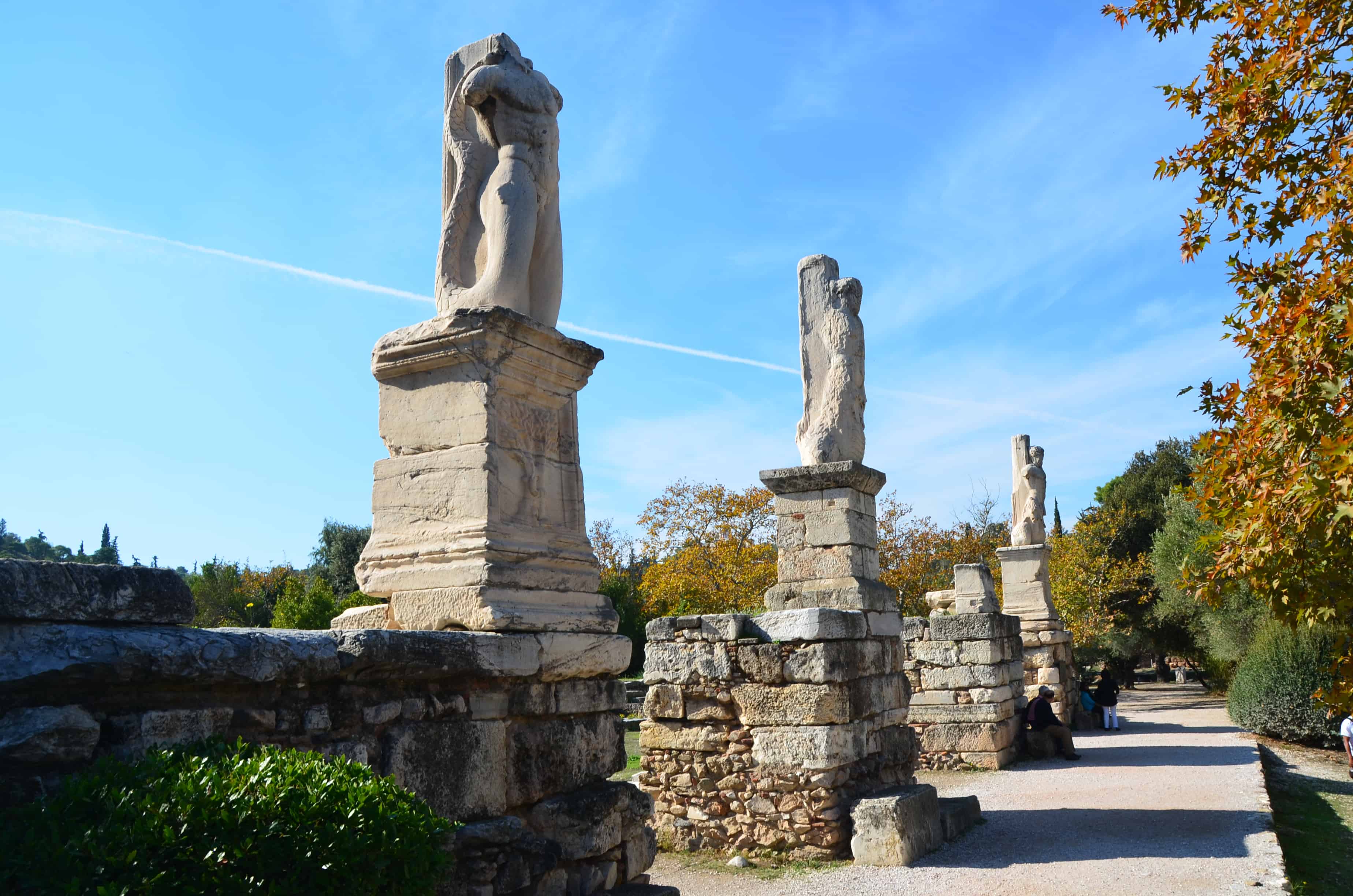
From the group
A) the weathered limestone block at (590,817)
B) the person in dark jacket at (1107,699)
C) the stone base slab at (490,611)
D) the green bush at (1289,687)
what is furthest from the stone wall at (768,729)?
the green bush at (1289,687)

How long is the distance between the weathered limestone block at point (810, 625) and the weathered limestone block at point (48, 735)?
5374mm

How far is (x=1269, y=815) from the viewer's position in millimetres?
8141

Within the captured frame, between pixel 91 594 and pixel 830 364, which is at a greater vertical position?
pixel 830 364

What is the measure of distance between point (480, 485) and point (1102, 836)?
20.2ft

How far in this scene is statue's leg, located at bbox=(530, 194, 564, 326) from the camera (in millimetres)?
4699

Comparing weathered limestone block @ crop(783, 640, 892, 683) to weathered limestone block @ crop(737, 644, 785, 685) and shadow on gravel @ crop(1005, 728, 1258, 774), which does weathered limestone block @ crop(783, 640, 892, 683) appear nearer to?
weathered limestone block @ crop(737, 644, 785, 685)

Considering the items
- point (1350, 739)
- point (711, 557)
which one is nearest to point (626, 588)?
point (711, 557)

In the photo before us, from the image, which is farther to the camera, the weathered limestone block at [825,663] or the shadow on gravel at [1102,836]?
the weathered limestone block at [825,663]

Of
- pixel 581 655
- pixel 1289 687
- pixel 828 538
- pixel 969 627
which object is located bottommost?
pixel 1289 687

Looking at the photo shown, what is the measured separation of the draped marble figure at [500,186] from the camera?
14.7 feet

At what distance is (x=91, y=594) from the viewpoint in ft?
8.37

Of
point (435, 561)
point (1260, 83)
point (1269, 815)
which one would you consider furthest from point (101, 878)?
point (1269, 815)

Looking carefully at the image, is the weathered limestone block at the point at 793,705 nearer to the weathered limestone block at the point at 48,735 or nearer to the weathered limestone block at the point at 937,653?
the weathered limestone block at the point at 937,653

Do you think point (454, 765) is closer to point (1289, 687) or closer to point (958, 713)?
point (958, 713)
